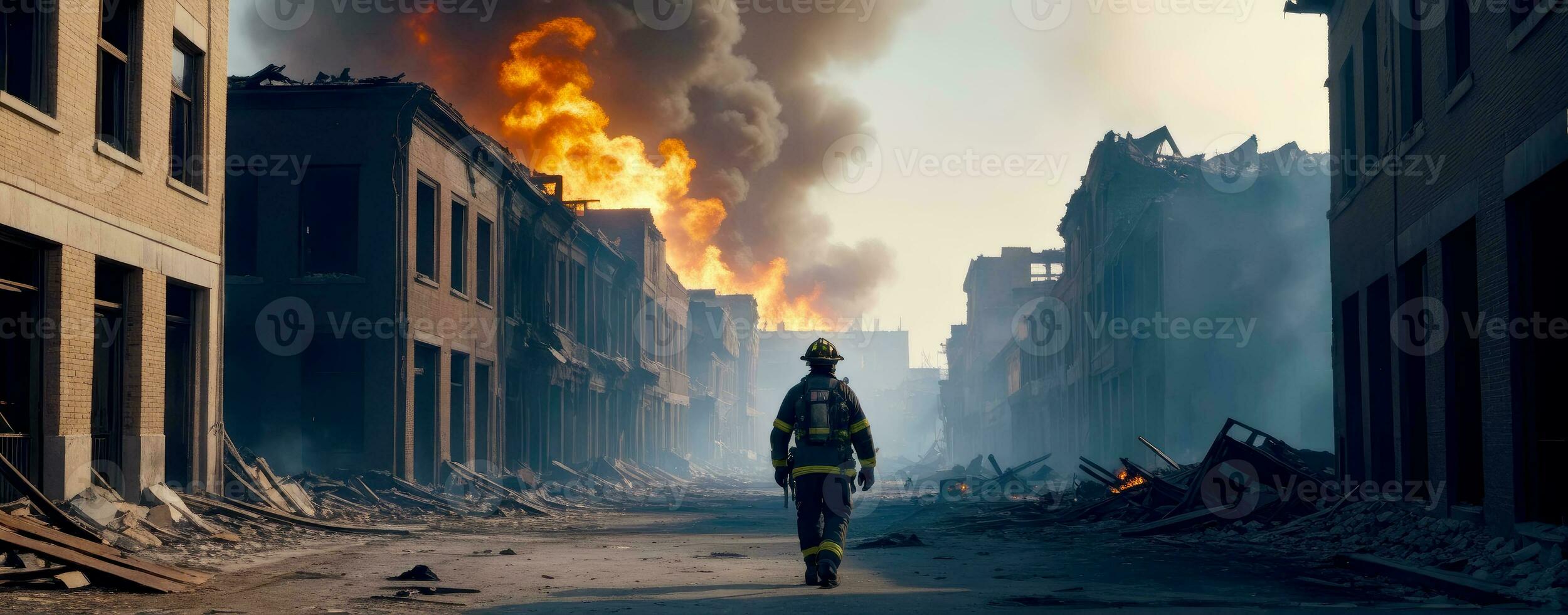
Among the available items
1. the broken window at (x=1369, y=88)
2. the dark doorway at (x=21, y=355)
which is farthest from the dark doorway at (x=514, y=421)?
the broken window at (x=1369, y=88)

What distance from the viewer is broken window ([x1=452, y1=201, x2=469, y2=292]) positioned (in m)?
25.2

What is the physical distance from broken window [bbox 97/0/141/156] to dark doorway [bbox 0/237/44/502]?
2.00 metres

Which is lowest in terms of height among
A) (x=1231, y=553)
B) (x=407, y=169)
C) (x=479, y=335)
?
(x=1231, y=553)

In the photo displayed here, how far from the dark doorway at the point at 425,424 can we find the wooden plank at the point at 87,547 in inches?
582

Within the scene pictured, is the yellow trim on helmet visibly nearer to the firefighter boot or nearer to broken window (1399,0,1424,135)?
the firefighter boot

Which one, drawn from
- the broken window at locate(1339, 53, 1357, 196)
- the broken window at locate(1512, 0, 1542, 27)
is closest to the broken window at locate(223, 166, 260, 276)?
the broken window at locate(1339, 53, 1357, 196)

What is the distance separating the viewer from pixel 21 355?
40.4ft

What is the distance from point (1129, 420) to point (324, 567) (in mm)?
26590

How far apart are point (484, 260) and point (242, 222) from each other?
6.15 m

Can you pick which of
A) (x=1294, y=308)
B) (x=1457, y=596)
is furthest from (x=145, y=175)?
(x=1294, y=308)

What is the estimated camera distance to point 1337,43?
17719mm

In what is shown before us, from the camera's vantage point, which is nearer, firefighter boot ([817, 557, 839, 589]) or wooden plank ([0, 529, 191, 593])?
wooden plank ([0, 529, 191, 593])

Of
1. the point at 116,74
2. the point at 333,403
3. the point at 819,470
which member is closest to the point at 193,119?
the point at 116,74

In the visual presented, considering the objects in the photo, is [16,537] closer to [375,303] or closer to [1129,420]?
[375,303]
